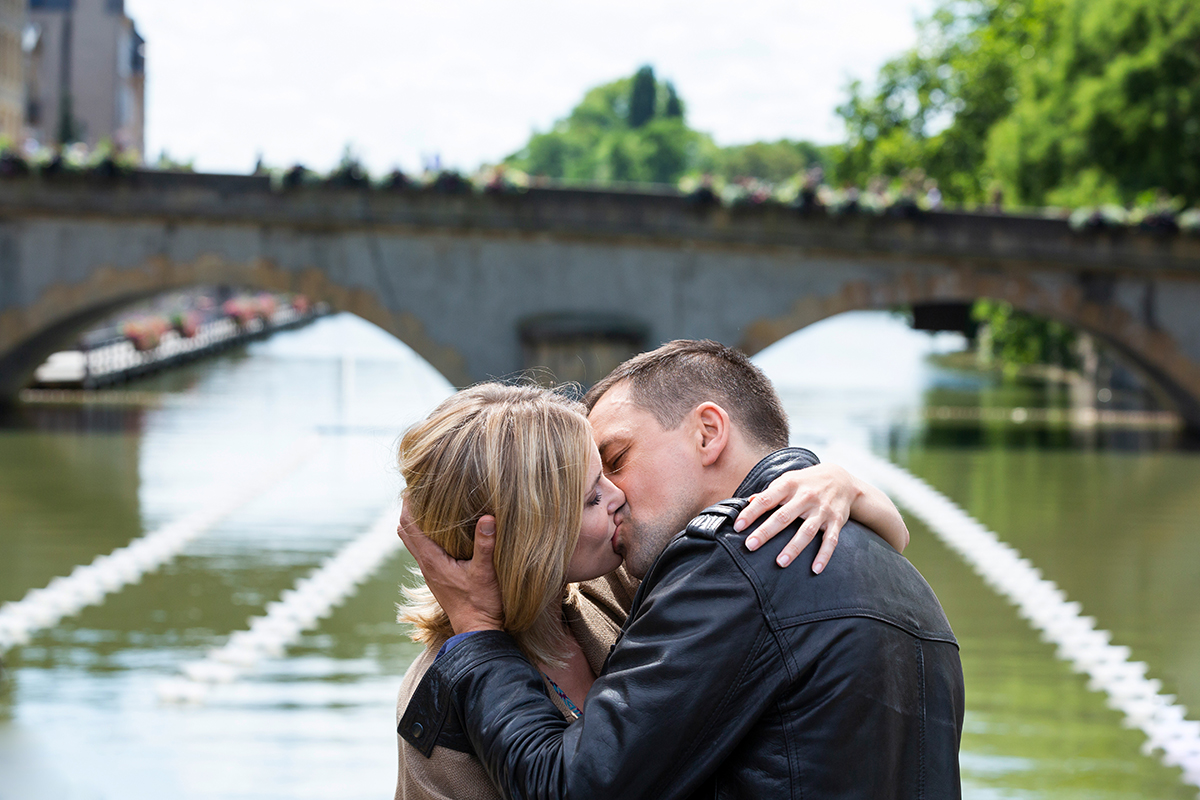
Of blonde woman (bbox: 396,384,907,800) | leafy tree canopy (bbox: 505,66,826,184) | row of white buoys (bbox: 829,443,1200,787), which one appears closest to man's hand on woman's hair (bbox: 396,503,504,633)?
blonde woman (bbox: 396,384,907,800)

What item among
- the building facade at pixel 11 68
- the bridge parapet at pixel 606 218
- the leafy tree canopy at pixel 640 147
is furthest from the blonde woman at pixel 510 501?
the leafy tree canopy at pixel 640 147

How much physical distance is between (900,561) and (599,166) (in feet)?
328

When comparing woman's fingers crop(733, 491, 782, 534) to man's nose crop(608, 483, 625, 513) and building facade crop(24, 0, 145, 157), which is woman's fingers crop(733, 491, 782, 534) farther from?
building facade crop(24, 0, 145, 157)

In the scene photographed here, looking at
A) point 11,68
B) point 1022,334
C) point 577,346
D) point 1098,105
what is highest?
point 11,68

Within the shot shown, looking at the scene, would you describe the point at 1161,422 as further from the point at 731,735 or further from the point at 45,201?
the point at 731,735

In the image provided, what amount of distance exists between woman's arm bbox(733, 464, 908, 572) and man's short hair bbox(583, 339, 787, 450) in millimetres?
149

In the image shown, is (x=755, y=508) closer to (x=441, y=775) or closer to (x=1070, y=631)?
(x=441, y=775)

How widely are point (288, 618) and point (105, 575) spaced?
7.02 ft

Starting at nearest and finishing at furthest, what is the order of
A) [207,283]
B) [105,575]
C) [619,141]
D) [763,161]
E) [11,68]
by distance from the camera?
[105,575] < [207,283] < [11,68] < [619,141] < [763,161]

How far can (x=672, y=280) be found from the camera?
21844 mm

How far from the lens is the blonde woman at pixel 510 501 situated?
1.94m

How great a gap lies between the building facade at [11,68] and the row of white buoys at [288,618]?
133 feet

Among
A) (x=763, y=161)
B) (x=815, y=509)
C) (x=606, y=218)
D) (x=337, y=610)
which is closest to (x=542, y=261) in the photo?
(x=606, y=218)

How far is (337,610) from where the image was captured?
32.7 feet
